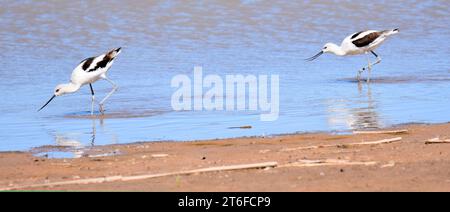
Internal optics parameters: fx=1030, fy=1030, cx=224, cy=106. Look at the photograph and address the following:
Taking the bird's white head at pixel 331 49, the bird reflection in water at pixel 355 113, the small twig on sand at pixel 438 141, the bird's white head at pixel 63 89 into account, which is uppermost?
the bird's white head at pixel 331 49

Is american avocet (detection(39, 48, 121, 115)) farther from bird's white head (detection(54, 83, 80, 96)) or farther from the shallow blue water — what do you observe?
the shallow blue water

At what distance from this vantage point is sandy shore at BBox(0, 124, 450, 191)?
7.29m

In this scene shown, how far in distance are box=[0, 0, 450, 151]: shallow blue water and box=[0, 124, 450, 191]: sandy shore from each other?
2.67 ft

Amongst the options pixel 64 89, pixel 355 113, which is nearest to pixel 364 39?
pixel 355 113

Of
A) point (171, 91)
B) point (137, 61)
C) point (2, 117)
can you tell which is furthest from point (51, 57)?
point (2, 117)

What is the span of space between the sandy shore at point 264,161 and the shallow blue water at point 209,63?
81 centimetres

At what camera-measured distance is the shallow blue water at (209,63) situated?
37.7 ft

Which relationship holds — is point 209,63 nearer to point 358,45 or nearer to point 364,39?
point 358,45

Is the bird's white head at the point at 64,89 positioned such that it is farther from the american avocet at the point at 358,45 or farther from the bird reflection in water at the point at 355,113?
the american avocet at the point at 358,45

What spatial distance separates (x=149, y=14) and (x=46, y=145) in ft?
34.7

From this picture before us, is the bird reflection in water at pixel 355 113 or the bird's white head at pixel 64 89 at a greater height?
the bird's white head at pixel 64 89

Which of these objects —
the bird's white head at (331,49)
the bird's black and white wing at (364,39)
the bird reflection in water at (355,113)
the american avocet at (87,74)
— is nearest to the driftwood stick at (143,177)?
the bird reflection in water at (355,113)

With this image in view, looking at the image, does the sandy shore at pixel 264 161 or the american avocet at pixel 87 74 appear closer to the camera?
the sandy shore at pixel 264 161
